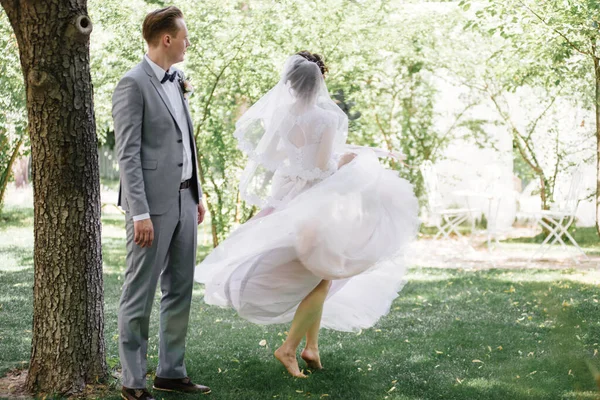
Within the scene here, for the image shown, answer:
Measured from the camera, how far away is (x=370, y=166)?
425 centimetres

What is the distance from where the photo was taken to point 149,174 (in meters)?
3.44

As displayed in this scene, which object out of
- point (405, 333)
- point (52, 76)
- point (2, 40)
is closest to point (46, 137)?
point (52, 76)

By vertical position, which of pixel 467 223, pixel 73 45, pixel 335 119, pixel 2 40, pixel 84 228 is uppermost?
pixel 2 40

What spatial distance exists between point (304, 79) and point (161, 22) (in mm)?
1031

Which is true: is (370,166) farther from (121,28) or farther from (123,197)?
(121,28)

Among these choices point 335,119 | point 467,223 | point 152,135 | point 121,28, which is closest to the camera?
point 152,135

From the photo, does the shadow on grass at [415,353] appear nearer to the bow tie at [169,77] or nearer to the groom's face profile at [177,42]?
the bow tie at [169,77]

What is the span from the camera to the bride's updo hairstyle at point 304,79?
4160 millimetres

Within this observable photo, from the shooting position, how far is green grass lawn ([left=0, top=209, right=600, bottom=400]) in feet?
13.0

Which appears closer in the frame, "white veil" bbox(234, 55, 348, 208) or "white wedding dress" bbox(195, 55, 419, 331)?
"white wedding dress" bbox(195, 55, 419, 331)

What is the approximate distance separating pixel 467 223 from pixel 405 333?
28.0 feet

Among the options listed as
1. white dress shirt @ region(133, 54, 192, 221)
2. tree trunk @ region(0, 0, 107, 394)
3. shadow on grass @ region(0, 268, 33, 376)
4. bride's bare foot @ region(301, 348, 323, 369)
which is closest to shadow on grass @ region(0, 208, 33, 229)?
shadow on grass @ region(0, 268, 33, 376)

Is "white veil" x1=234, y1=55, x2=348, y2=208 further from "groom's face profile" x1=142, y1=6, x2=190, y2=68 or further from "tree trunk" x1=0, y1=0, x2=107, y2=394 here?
"tree trunk" x1=0, y1=0, x2=107, y2=394

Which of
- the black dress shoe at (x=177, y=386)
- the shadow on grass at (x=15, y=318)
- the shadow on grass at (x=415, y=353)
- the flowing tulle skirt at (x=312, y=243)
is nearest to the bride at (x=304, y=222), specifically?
the flowing tulle skirt at (x=312, y=243)
